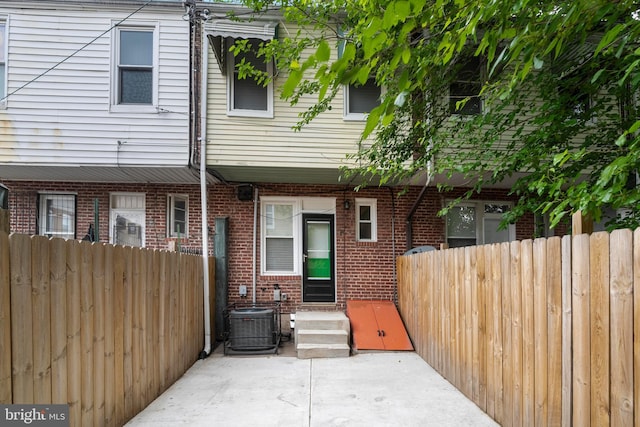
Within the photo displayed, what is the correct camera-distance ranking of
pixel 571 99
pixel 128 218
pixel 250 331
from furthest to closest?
1. pixel 128 218
2. pixel 250 331
3. pixel 571 99

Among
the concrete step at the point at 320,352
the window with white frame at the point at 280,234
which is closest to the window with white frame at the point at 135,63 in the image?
the window with white frame at the point at 280,234

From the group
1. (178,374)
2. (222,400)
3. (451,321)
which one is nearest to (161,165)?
(178,374)

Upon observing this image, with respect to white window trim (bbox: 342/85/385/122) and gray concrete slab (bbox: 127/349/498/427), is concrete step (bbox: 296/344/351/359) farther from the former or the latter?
white window trim (bbox: 342/85/385/122)

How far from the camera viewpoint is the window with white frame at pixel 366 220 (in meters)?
7.97

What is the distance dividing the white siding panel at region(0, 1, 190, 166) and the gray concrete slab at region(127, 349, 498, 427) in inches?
146

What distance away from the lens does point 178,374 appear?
499 cm

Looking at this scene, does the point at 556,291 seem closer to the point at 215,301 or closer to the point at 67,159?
the point at 215,301

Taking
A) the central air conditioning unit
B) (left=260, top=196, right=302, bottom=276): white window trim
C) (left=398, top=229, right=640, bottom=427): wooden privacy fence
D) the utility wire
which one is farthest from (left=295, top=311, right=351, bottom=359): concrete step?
the utility wire

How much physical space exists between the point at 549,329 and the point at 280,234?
19.0ft

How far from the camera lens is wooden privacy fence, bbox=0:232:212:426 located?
2.21 m

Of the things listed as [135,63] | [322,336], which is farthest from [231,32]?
[322,336]

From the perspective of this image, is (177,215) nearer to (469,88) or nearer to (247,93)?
(247,93)

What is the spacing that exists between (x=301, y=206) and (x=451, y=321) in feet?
13.6

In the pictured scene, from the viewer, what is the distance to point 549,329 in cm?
271
